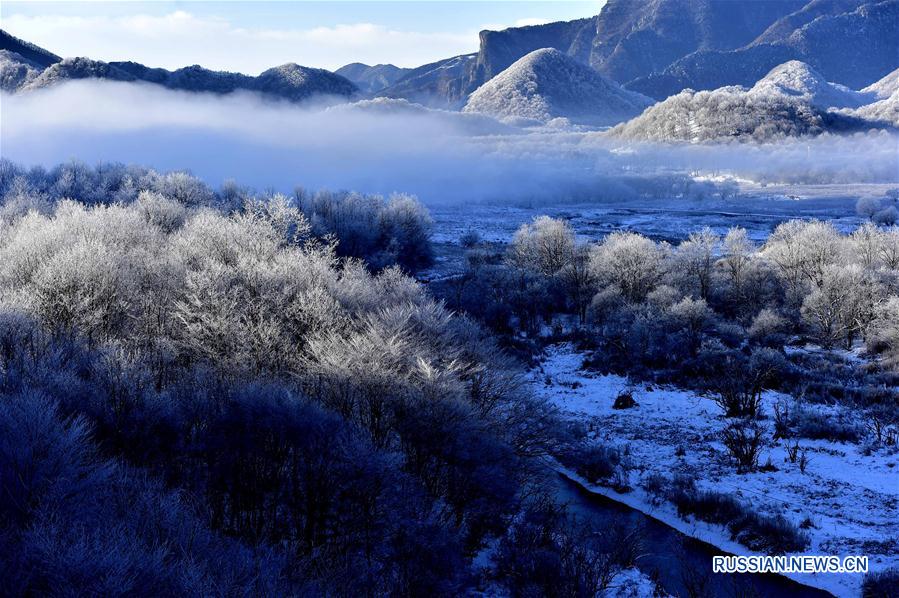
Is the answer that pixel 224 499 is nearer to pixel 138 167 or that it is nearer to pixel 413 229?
pixel 413 229

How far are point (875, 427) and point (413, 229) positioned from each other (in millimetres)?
51966

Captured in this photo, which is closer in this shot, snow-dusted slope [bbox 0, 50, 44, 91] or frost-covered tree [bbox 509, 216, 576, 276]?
frost-covered tree [bbox 509, 216, 576, 276]

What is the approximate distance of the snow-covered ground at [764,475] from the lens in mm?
20406

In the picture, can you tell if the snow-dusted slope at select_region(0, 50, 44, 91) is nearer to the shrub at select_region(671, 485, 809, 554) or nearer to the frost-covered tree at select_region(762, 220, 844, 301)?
the frost-covered tree at select_region(762, 220, 844, 301)

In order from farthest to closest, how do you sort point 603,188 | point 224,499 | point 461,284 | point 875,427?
point 603,188 → point 461,284 → point 875,427 → point 224,499

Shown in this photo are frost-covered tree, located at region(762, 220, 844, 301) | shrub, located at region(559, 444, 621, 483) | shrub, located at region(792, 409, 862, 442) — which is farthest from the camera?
frost-covered tree, located at region(762, 220, 844, 301)

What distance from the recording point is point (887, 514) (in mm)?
21547

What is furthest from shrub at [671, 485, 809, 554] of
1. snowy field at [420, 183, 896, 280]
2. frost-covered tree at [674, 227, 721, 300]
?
snowy field at [420, 183, 896, 280]

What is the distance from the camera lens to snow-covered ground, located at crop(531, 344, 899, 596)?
2041 centimetres

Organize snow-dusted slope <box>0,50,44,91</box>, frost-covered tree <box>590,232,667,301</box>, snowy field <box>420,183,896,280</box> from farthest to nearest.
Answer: snow-dusted slope <box>0,50,44,91</box>
snowy field <box>420,183,896,280</box>
frost-covered tree <box>590,232,667,301</box>

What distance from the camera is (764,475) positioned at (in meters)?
24.8

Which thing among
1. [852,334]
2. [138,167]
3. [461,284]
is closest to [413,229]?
[461,284]

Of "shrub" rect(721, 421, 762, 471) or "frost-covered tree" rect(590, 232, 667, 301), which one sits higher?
"frost-covered tree" rect(590, 232, 667, 301)

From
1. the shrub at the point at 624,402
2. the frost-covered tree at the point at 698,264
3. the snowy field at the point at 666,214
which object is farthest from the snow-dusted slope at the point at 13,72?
the shrub at the point at 624,402
